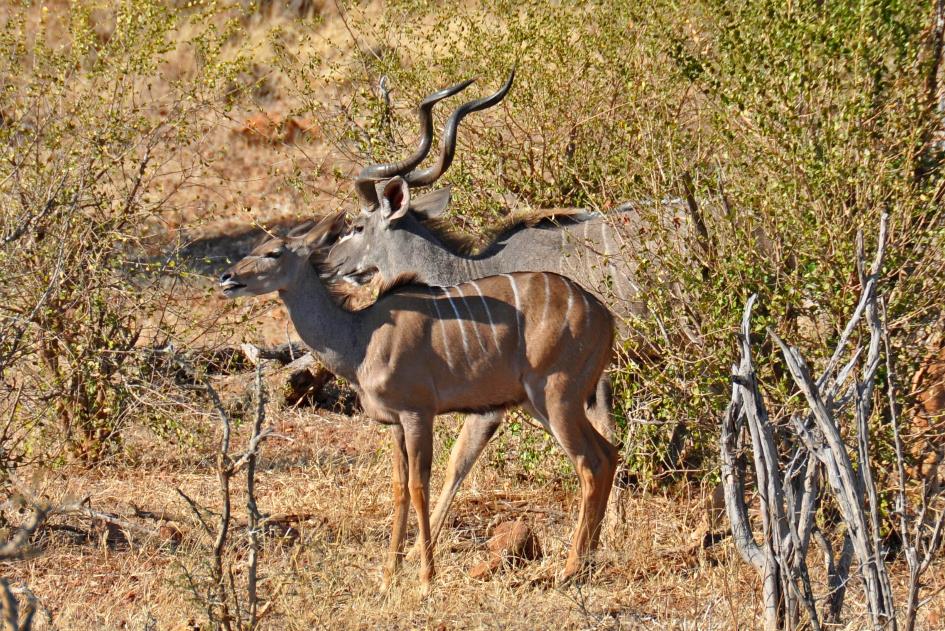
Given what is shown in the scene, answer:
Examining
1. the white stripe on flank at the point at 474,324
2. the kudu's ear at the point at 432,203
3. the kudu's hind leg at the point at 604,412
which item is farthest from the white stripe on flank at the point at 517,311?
the kudu's ear at the point at 432,203

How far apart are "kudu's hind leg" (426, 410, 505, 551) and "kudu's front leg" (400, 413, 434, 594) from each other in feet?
1.54

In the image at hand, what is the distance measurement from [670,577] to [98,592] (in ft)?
6.40

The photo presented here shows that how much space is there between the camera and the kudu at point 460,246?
4848 mm

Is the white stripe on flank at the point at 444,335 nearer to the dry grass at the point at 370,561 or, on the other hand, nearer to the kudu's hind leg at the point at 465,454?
the kudu's hind leg at the point at 465,454

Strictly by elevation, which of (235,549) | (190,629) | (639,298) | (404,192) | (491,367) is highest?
(404,192)

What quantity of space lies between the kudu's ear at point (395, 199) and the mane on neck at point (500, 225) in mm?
135

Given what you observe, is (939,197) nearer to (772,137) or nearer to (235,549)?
(772,137)

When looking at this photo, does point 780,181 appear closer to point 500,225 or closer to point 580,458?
point 580,458

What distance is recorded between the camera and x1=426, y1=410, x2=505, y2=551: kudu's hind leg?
4680 millimetres

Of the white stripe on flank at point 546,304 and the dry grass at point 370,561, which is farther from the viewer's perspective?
the white stripe on flank at point 546,304

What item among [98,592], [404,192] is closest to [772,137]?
[404,192]

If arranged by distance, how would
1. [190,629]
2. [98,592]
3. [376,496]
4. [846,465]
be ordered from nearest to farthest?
[846,465]
[190,629]
[98,592]
[376,496]

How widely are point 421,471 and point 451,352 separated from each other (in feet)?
1.42

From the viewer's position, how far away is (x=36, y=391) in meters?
5.42
